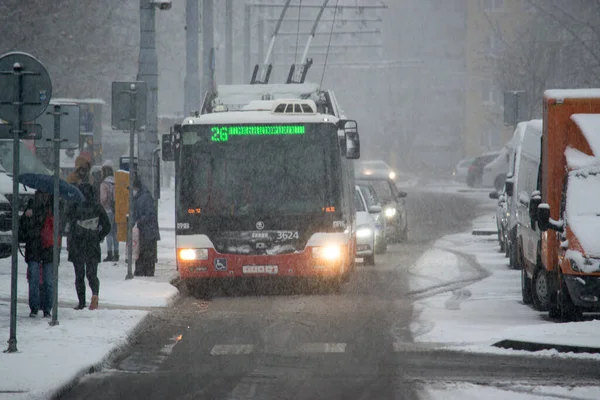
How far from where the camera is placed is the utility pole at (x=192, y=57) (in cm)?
2538

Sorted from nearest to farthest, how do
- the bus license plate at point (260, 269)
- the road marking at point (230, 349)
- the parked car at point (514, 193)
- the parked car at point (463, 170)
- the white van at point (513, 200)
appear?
the road marking at point (230, 349), the bus license plate at point (260, 269), the parked car at point (514, 193), the white van at point (513, 200), the parked car at point (463, 170)

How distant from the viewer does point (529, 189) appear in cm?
1812

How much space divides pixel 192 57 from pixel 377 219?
16.0ft

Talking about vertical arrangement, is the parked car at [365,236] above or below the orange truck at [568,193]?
below

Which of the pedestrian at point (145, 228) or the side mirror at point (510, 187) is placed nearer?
the pedestrian at point (145, 228)

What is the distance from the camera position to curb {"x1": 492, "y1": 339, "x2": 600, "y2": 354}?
1199 cm

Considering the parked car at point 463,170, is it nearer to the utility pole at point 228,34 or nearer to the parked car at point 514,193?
the utility pole at point 228,34

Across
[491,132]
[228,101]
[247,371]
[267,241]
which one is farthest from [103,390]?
[491,132]

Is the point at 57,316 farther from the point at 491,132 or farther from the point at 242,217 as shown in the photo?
the point at 491,132

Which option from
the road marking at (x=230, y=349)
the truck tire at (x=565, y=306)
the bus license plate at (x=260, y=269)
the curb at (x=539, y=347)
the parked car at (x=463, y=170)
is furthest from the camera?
the parked car at (x=463, y=170)

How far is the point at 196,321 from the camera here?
49.3 feet

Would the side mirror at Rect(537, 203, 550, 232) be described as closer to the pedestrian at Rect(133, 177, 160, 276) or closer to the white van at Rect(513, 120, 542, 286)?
the white van at Rect(513, 120, 542, 286)

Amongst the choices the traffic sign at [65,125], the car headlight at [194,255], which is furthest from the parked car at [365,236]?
the traffic sign at [65,125]

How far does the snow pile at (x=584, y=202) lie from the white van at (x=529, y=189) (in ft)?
4.46
